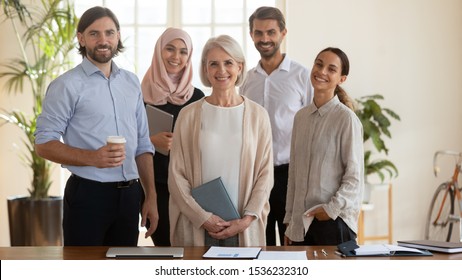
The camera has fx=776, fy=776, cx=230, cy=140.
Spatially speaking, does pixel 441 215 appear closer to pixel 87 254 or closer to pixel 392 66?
pixel 392 66

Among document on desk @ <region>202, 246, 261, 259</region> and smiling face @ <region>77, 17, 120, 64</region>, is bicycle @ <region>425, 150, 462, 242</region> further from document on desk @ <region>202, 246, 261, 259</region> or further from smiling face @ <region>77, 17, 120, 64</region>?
document on desk @ <region>202, 246, 261, 259</region>

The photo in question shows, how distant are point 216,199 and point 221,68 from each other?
528 millimetres

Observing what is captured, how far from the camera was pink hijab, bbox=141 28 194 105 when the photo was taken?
3799 millimetres

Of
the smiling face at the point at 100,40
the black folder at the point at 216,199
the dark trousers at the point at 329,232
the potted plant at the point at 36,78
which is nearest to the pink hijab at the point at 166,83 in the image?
the smiling face at the point at 100,40

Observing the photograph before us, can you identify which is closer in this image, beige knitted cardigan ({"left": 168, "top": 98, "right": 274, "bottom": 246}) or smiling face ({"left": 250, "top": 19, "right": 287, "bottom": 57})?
beige knitted cardigan ({"left": 168, "top": 98, "right": 274, "bottom": 246})

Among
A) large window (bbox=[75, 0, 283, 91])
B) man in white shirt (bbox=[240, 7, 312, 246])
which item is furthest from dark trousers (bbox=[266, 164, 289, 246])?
large window (bbox=[75, 0, 283, 91])

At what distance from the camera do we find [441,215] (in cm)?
666

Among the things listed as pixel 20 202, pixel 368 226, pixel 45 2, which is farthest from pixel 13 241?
pixel 368 226

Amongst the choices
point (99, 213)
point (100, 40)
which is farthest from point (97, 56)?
point (99, 213)

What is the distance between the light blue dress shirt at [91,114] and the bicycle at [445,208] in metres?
3.47

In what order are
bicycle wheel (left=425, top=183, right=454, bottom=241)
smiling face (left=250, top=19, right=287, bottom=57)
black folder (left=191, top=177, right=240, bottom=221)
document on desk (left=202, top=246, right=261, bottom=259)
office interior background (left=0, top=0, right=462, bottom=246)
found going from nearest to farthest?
document on desk (left=202, top=246, right=261, bottom=259), black folder (left=191, top=177, right=240, bottom=221), smiling face (left=250, top=19, right=287, bottom=57), bicycle wheel (left=425, top=183, right=454, bottom=241), office interior background (left=0, top=0, right=462, bottom=246)

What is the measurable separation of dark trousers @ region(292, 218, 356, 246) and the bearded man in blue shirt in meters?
0.70
